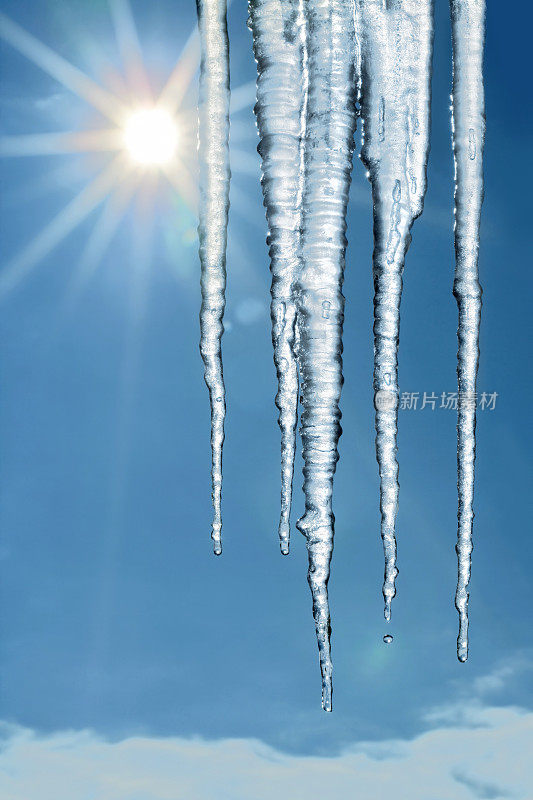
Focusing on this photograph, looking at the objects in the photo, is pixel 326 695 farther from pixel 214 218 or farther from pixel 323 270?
pixel 214 218

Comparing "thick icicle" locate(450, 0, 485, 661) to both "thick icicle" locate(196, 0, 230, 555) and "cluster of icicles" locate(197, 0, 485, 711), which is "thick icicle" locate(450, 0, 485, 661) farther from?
"thick icicle" locate(196, 0, 230, 555)

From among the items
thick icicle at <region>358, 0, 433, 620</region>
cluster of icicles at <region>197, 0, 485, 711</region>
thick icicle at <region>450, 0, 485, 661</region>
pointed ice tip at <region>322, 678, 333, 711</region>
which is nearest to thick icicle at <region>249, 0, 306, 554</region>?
cluster of icicles at <region>197, 0, 485, 711</region>

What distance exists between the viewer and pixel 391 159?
3.59 m

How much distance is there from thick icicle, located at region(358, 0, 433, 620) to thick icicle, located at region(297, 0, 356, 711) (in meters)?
0.14

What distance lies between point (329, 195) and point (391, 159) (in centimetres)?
42

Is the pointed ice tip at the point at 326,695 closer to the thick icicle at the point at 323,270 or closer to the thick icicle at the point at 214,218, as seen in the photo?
the thick icicle at the point at 323,270

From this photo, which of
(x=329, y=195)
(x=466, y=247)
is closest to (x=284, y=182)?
(x=329, y=195)

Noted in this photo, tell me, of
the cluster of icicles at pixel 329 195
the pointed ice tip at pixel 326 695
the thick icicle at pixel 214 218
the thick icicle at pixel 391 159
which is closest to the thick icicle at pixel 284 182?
the cluster of icicles at pixel 329 195

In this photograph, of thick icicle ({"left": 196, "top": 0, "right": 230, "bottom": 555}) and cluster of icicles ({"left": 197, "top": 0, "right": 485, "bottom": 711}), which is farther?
thick icicle ({"left": 196, "top": 0, "right": 230, "bottom": 555})

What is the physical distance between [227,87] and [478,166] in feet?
4.64

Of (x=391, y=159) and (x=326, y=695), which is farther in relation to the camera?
(x=391, y=159)

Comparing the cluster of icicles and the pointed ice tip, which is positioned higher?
the cluster of icicles

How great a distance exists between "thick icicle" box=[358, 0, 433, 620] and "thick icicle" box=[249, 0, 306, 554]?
0.39 meters

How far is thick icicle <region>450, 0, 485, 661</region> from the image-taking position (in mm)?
3557
